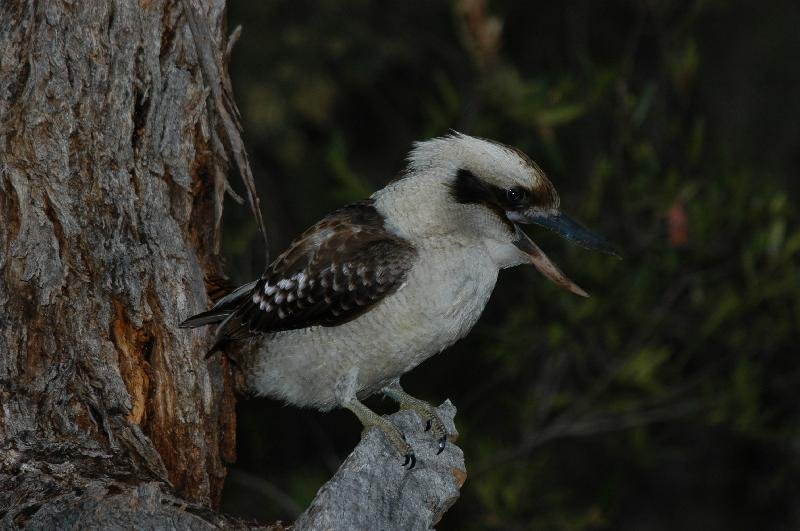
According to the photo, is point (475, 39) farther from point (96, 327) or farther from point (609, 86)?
point (96, 327)

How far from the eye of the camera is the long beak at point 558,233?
3424mm

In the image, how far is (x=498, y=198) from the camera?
11.1 ft

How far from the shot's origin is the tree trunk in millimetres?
3045

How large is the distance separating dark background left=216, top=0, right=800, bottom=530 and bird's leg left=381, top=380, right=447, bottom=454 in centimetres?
119

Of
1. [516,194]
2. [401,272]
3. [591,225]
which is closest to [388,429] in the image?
[401,272]

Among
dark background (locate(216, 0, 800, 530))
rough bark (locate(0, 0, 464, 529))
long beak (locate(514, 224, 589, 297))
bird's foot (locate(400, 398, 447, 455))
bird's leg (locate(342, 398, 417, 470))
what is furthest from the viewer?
dark background (locate(216, 0, 800, 530))

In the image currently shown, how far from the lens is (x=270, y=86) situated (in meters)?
6.30

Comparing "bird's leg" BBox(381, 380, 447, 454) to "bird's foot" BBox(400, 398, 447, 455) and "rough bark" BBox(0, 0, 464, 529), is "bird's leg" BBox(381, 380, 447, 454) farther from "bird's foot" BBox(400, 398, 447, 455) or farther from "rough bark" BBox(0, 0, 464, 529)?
"rough bark" BBox(0, 0, 464, 529)

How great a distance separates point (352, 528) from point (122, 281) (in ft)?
3.06

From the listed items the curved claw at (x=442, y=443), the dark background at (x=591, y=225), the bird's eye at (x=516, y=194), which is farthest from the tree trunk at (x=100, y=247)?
the dark background at (x=591, y=225)

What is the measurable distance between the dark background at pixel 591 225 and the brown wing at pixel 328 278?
1.38 m

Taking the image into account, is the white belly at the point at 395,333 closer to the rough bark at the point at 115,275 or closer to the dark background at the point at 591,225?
the rough bark at the point at 115,275

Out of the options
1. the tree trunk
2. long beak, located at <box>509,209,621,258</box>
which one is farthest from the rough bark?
long beak, located at <box>509,209,621,258</box>

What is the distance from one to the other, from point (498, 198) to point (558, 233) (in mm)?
206
